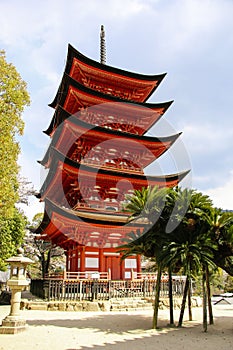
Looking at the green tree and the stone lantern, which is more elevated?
the green tree

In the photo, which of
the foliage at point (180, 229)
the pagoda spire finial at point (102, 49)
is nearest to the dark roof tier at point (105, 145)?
the foliage at point (180, 229)

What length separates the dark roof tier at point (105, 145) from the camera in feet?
68.0

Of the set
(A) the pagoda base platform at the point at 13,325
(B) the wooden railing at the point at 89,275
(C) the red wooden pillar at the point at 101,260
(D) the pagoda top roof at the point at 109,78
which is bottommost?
(A) the pagoda base platform at the point at 13,325

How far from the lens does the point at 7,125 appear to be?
1088cm

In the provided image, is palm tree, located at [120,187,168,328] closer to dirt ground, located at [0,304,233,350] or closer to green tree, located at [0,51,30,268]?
dirt ground, located at [0,304,233,350]

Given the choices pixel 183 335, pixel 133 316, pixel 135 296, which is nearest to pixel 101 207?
pixel 135 296

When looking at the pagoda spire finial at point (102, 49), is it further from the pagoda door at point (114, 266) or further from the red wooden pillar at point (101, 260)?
the pagoda door at point (114, 266)

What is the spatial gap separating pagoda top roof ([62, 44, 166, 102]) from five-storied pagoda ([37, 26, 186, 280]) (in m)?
0.07

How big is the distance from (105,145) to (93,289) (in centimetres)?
1029

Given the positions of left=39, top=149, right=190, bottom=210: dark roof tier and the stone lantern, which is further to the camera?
left=39, top=149, right=190, bottom=210: dark roof tier

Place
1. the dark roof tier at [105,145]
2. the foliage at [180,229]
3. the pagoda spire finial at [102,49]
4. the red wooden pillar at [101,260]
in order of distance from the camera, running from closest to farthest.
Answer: the foliage at [180,229], the red wooden pillar at [101,260], the dark roof tier at [105,145], the pagoda spire finial at [102,49]

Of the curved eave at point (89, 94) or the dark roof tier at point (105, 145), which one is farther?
the dark roof tier at point (105, 145)

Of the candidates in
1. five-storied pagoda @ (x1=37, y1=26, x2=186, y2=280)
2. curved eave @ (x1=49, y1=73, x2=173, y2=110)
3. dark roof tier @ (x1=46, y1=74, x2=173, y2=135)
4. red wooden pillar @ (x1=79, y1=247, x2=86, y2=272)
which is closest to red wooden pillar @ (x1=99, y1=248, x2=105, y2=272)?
five-storied pagoda @ (x1=37, y1=26, x2=186, y2=280)

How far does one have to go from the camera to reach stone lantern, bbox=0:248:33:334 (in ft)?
31.2
